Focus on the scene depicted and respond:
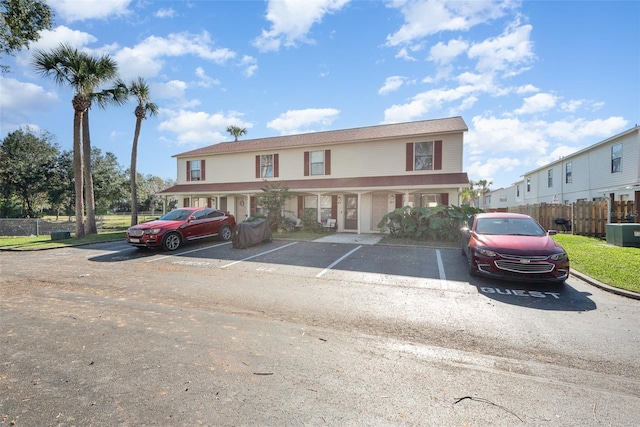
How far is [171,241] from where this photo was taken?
10.9 metres

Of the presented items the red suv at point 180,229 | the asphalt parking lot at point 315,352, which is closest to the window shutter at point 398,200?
the red suv at point 180,229

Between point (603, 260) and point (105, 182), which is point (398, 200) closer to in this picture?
point (603, 260)

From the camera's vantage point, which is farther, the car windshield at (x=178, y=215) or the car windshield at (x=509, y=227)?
the car windshield at (x=178, y=215)

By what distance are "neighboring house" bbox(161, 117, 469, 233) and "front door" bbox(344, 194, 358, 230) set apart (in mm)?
57

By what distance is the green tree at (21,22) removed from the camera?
486 inches

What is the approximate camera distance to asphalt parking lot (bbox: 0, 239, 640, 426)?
240cm

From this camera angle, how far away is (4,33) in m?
12.4

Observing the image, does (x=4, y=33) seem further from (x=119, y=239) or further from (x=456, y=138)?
(x=456, y=138)

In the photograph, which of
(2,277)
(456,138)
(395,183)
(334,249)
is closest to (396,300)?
(334,249)

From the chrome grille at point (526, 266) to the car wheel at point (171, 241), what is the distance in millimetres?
10220

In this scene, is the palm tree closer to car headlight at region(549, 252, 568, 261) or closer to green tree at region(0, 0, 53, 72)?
green tree at region(0, 0, 53, 72)

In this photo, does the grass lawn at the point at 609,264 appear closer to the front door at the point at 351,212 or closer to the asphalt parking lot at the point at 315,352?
the asphalt parking lot at the point at 315,352

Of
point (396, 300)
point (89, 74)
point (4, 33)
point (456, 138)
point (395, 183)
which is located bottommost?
point (396, 300)

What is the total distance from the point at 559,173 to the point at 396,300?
82.2ft
